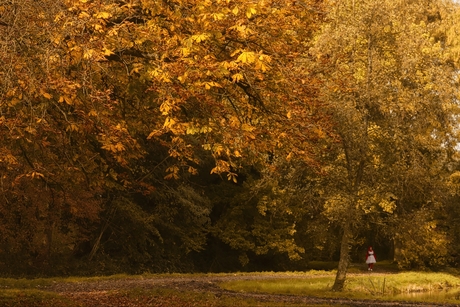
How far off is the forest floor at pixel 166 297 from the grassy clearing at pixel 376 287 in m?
1.43

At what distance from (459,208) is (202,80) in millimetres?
28602

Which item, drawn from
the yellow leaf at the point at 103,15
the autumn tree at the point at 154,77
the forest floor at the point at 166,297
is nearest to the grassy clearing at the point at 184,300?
the forest floor at the point at 166,297

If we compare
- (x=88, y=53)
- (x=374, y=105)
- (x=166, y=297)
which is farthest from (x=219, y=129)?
(x=374, y=105)

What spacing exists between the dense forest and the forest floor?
8.45ft

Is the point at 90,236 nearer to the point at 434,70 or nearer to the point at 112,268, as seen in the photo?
the point at 112,268

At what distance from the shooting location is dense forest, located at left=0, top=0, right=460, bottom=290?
10383 mm

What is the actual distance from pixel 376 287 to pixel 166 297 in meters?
11.3

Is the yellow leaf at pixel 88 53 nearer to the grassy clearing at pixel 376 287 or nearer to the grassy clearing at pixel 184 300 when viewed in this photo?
the grassy clearing at pixel 184 300

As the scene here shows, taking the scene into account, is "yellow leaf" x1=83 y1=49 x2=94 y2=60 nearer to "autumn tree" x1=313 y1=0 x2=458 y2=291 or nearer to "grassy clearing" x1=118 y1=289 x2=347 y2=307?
"grassy clearing" x1=118 y1=289 x2=347 y2=307

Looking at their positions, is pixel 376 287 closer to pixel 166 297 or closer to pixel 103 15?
pixel 166 297

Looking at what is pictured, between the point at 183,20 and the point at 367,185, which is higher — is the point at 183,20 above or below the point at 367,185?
above

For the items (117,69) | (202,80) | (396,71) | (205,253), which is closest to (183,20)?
(202,80)

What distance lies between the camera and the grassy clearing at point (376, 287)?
68.1 ft

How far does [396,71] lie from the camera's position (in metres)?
20.8
